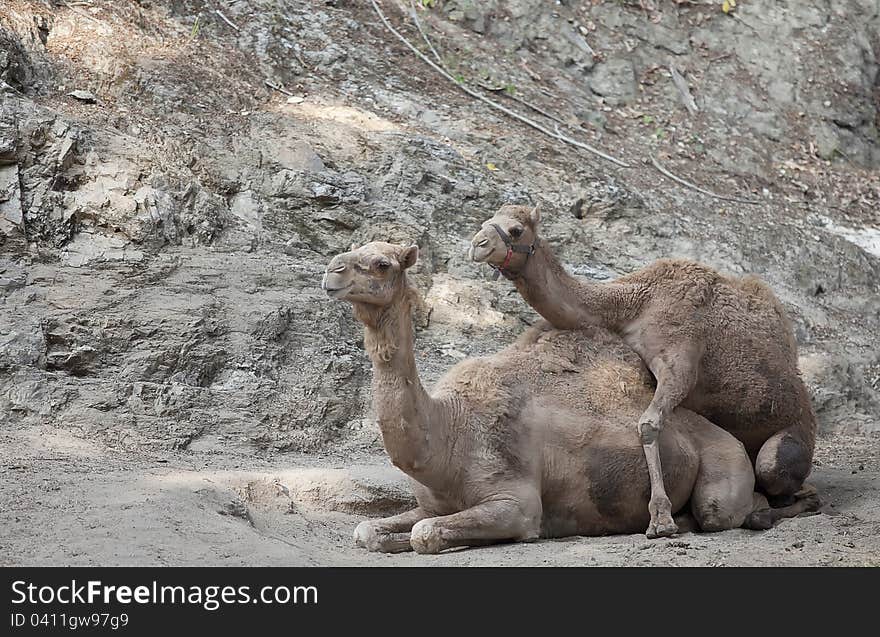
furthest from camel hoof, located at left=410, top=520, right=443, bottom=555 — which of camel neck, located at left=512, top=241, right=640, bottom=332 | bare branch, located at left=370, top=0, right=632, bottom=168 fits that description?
bare branch, located at left=370, top=0, right=632, bottom=168

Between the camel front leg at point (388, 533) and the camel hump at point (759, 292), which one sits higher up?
the camel hump at point (759, 292)

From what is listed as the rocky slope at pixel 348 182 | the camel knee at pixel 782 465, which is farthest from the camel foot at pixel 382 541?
the camel knee at pixel 782 465

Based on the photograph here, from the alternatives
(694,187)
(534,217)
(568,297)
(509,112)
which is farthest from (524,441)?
(694,187)

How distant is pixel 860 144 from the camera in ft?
58.1

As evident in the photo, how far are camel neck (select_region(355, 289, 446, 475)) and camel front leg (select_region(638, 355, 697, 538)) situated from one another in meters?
1.61

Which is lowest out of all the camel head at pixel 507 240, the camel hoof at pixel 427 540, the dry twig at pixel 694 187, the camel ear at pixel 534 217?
the camel hoof at pixel 427 540

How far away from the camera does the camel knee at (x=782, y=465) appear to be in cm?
873

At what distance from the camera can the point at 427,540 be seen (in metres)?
7.21

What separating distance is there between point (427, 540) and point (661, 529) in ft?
5.26

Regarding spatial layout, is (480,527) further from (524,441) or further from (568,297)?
(568,297)

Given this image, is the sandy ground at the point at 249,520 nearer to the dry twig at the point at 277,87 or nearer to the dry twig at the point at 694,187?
the dry twig at the point at 277,87

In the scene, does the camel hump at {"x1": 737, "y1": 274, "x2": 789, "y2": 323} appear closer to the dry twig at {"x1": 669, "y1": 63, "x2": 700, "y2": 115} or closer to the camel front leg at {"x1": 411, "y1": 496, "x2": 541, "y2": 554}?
the camel front leg at {"x1": 411, "y1": 496, "x2": 541, "y2": 554}

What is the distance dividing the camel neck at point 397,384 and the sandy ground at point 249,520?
2.20 feet

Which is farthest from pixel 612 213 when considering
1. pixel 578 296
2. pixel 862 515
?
pixel 862 515
